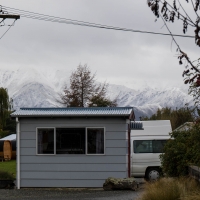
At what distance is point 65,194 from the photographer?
20.0 m

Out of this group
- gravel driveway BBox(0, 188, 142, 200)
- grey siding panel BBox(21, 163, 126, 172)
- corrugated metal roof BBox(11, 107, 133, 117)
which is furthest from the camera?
grey siding panel BBox(21, 163, 126, 172)

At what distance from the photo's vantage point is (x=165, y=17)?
7.06 metres

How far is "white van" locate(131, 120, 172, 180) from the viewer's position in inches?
996

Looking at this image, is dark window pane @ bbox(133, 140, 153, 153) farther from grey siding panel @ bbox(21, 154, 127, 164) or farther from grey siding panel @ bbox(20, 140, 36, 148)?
grey siding panel @ bbox(20, 140, 36, 148)

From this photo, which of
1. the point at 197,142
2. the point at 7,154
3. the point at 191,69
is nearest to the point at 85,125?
the point at 197,142

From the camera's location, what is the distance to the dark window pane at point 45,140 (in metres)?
22.4

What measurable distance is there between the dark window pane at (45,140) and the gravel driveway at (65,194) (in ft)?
4.56

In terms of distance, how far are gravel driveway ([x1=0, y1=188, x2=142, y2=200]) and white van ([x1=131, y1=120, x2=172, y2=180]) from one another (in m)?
4.22

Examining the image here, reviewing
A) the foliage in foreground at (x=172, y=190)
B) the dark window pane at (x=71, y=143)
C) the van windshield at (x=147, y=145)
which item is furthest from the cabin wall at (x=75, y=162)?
the foliage in foreground at (x=172, y=190)

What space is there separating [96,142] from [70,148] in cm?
95

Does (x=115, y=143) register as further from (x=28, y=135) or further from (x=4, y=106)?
(x=4, y=106)

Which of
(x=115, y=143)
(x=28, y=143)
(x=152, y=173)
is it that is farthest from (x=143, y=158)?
(x=28, y=143)

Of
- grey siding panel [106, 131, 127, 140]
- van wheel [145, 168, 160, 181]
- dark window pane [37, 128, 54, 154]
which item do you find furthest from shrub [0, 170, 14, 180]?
van wheel [145, 168, 160, 181]

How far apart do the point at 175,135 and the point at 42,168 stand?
17.7 ft
